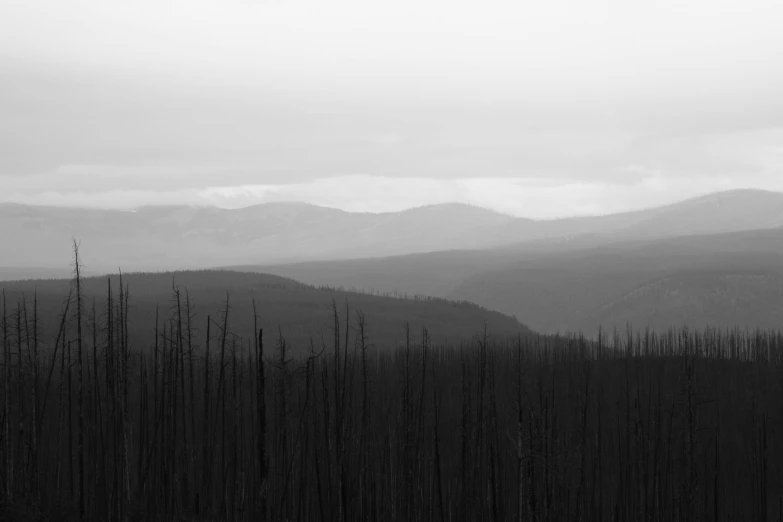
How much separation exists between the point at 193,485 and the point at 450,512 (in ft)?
34.3

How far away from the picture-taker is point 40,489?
29859 mm

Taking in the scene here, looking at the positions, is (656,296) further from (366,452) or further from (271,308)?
(366,452)

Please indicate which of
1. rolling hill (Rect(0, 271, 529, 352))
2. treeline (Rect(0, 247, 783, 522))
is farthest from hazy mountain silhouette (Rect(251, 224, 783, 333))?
treeline (Rect(0, 247, 783, 522))

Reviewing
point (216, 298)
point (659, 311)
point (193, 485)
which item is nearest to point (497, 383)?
point (193, 485)

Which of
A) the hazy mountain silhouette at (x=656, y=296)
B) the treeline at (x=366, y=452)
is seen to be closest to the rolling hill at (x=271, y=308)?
the treeline at (x=366, y=452)

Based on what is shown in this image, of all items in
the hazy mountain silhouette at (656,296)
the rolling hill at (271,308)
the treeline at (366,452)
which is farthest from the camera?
the hazy mountain silhouette at (656,296)

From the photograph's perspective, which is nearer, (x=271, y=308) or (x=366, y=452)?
(x=366, y=452)

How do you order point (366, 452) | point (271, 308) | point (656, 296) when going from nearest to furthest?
point (366, 452), point (271, 308), point (656, 296)

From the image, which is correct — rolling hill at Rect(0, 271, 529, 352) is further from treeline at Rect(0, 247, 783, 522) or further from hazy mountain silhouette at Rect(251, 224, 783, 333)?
hazy mountain silhouette at Rect(251, 224, 783, 333)

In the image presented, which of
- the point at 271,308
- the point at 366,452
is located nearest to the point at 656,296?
the point at 271,308

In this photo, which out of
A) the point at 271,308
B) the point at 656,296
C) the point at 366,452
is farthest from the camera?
the point at 656,296

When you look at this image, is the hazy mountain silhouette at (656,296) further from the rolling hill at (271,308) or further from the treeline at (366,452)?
the treeline at (366,452)

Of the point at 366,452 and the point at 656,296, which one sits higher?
the point at 366,452

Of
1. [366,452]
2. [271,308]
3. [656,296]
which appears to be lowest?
[656,296]
